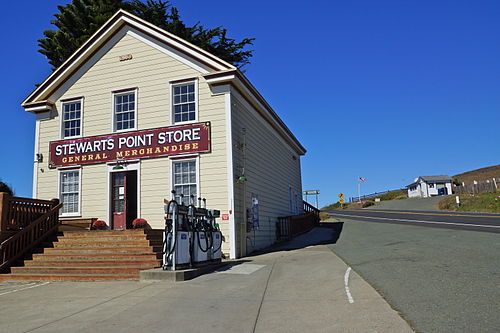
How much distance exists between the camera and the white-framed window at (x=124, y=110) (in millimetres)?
16422

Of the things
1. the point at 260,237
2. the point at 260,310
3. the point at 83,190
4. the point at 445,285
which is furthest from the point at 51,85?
the point at 445,285

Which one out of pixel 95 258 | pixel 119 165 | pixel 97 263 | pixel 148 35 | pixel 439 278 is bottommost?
pixel 439 278

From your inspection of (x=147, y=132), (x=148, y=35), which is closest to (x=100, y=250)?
(x=147, y=132)

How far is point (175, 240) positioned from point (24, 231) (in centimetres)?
617

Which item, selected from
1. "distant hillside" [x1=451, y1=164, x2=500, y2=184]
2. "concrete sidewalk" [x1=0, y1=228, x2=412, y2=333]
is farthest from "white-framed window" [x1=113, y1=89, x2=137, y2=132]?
"distant hillside" [x1=451, y1=164, x2=500, y2=184]

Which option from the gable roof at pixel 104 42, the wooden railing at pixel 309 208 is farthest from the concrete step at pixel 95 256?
the wooden railing at pixel 309 208

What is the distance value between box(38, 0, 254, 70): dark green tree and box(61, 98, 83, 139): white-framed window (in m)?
11.3

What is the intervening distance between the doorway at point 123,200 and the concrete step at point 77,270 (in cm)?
426

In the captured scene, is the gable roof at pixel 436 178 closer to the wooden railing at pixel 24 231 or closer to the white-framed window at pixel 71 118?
the white-framed window at pixel 71 118

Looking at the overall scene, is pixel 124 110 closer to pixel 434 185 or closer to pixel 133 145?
pixel 133 145

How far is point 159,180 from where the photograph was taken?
15352mm

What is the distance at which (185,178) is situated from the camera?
15125 mm


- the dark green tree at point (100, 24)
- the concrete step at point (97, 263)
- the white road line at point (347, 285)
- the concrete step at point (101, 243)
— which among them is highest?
the dark green tree at point (100, 24)

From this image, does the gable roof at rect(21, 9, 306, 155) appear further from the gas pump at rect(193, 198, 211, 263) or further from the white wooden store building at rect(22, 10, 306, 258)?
the gas pump at rect(193, 198, 211, 263)
